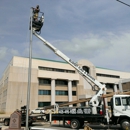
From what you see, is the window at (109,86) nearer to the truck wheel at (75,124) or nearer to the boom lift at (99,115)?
the boom lift at (99,115)

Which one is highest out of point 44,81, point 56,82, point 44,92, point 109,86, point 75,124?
point 44,81

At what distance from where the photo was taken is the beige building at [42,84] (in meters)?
38.2

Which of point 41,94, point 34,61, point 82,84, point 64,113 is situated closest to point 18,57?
point 34,61

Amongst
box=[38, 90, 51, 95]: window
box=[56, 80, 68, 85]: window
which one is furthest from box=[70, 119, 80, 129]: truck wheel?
box=[56, 80, 68, 85]: window

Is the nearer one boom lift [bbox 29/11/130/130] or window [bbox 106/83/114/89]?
boom lift [bbox 29/11/130/130]

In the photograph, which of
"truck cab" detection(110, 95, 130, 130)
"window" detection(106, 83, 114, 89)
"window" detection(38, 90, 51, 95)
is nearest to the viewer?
"truck cab" detection(110, 95, 130, 130)

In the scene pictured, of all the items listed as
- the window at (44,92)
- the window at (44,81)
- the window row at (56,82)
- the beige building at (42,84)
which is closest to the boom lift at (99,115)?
the beige building at (42,84)

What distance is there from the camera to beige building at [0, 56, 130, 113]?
38.2 meters

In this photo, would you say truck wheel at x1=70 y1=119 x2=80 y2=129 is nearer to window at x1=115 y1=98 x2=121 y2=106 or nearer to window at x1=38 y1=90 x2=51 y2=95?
window at x1=115 y1=98 x2=121 y2=106

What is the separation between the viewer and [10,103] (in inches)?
1454

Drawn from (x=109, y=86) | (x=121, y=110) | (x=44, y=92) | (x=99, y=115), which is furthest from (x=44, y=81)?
(x=121, y=110)

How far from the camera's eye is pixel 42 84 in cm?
4347

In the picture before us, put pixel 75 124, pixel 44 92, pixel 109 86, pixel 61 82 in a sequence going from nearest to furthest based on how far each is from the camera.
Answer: pixel 75 124
pixel 44 92
pixel 61 82
pixel 109 86

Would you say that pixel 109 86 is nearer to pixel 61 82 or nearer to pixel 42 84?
pixel 61 82
